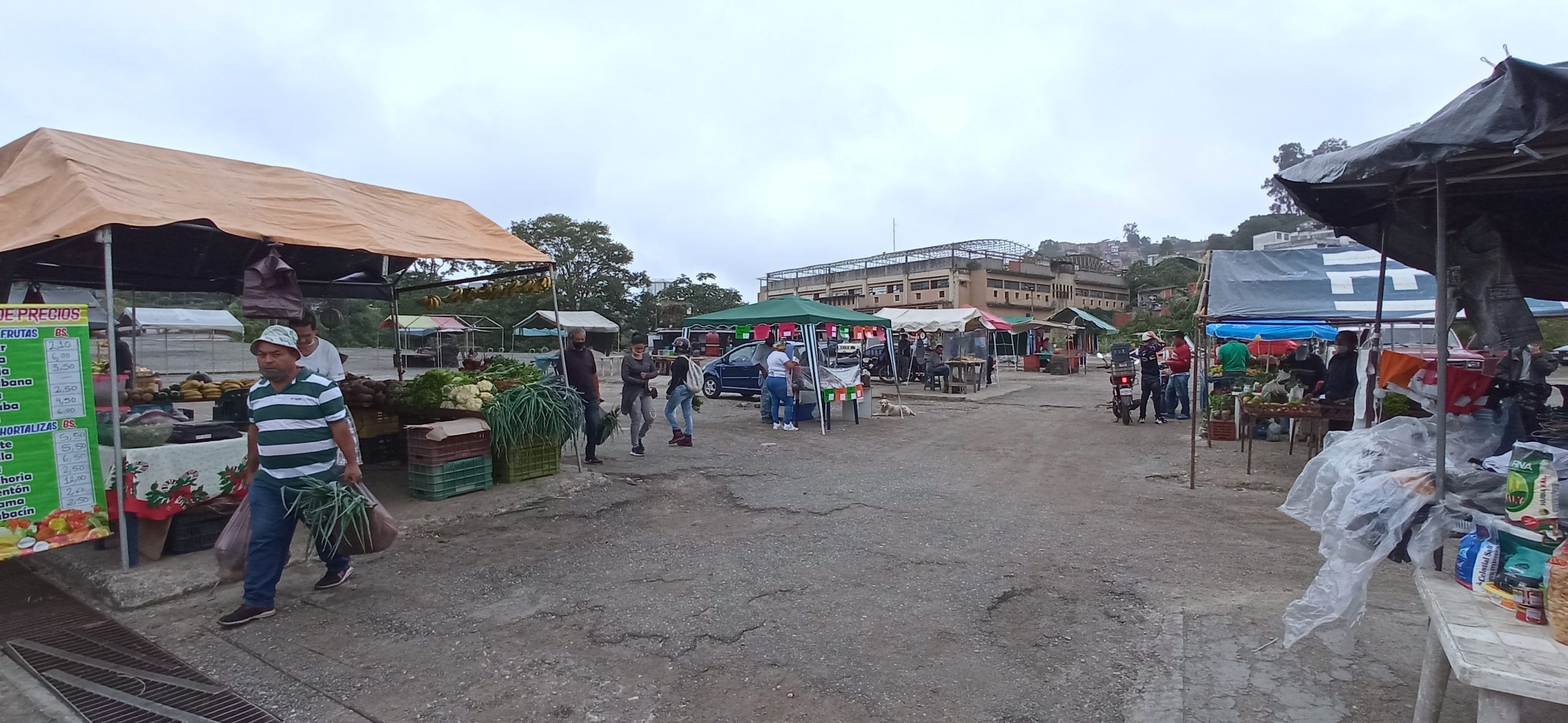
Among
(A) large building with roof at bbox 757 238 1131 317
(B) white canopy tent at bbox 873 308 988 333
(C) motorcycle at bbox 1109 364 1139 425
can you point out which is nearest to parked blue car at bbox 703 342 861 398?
(B) white canopy tent at bbox 873 308 988 333

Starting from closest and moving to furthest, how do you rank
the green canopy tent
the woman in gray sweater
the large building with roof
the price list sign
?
1. the price list sign
2. the woman in gray sweater
3. the green canopy tent
4. the large building with roof

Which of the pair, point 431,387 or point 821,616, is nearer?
point 821,616

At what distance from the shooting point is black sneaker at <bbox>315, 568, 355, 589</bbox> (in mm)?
4688

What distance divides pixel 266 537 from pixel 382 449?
4647mm

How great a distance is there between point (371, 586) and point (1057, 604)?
428cm

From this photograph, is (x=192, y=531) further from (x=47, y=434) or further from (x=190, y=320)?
(x=190, y=320)

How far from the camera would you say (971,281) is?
5859 cm

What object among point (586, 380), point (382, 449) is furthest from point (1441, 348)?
point (382, 449)

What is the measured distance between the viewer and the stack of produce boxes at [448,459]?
668 cm

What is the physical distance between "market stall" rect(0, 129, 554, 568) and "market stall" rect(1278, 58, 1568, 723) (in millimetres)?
6412

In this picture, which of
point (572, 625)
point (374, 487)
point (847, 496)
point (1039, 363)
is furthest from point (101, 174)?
point (1039, 363)

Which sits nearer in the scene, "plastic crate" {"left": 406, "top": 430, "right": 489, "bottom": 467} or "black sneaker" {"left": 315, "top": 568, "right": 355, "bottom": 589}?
"black sneaker" {"left": 315, "top": 568, "right": 355, "bottom": 589}

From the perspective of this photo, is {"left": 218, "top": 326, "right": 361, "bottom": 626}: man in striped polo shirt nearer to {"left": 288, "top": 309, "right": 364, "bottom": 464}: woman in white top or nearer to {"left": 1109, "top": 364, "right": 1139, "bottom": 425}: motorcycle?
{"left": 288, "top": 309, "right": 364, "bottom": 464}: woman in white top

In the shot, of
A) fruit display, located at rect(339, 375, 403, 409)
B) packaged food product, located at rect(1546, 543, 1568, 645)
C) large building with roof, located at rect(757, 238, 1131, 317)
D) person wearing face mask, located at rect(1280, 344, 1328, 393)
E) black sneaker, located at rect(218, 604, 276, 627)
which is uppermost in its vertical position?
large building with roof, located at rect(757, 238, 1131, 317)
